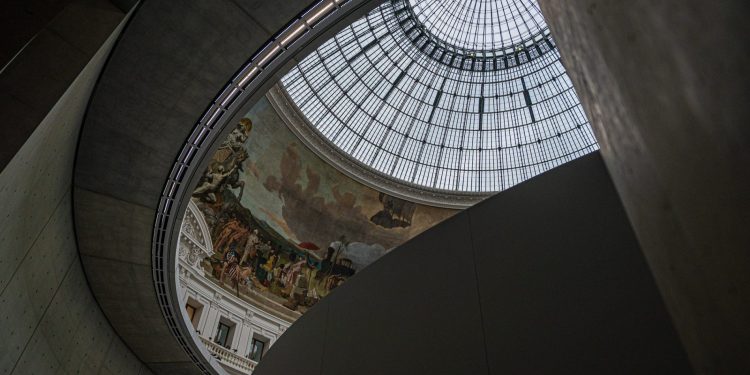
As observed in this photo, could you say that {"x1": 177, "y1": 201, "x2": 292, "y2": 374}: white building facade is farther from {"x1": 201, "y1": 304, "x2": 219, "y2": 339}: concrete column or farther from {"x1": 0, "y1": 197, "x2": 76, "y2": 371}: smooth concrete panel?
{"x1": 0, "y1": 197, "x2": 76, "y2": 371}: smooth concrete panel

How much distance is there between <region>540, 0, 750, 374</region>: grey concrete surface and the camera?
2.43ft

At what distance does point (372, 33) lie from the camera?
27.1 m

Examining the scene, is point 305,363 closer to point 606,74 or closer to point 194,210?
point 606,74

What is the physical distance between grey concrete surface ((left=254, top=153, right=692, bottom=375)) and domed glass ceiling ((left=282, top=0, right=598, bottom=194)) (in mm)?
21857

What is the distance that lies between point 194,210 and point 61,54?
1521 centimetres

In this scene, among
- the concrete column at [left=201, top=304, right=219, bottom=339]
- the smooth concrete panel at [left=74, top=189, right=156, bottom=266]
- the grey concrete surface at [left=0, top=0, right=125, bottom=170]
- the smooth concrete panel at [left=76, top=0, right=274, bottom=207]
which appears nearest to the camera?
the grey concrete surface at [left=0, top=0, right=125, bottom=170]

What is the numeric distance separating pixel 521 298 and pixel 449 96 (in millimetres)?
27768

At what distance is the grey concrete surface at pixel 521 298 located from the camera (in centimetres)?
318

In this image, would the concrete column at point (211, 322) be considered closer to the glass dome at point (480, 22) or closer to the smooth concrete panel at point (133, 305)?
the smooth concrete panel at point (133, 305)

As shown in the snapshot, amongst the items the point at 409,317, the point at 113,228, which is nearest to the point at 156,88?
the point at 113,228

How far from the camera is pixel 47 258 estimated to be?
8758 millimetres

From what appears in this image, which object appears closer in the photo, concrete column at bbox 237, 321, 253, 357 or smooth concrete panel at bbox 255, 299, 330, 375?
smooth concrete panel at bbox 255, 299, 330, 375

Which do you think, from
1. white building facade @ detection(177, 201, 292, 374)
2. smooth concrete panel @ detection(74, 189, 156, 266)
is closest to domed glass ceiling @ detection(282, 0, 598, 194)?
white building facade @ detection(177, 201, 292, 374)

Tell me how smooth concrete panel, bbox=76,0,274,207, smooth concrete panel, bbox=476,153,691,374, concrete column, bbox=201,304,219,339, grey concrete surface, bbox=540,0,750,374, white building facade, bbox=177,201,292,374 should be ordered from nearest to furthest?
grey concrete surface, bbox=540,0,750,374
smooth concrete panel, bbox=476,153,691,374
smooth concrete panel, bbox=76,0,274,207
white building facade, bbox=177,201,292,374
concrete column, bbox=201,304,219,339
